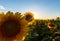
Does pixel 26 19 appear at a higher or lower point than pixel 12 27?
higher

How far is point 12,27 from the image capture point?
9.07 feet

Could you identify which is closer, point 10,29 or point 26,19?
point 10,29

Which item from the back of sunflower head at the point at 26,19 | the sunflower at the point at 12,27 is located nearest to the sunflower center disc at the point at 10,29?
the sunflower at the point at 12,27

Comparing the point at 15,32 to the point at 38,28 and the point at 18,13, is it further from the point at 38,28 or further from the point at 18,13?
the point at 38,28

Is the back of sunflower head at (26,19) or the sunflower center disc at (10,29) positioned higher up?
the back of sunflower head at (26,19)

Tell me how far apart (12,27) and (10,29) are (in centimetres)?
4

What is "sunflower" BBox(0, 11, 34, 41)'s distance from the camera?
2727 mm

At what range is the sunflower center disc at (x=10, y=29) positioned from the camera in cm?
273

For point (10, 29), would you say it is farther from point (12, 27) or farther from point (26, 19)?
point (26, 19)

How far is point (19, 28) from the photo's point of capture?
279 cm

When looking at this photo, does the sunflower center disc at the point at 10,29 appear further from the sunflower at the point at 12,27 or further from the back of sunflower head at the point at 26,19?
the back of sunflower head at the point at 26,19

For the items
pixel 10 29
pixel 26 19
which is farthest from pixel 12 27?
pixel 26 19

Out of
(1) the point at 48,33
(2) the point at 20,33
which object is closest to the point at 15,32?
(2) the point at 20,33

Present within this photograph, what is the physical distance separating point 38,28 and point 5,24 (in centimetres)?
306
